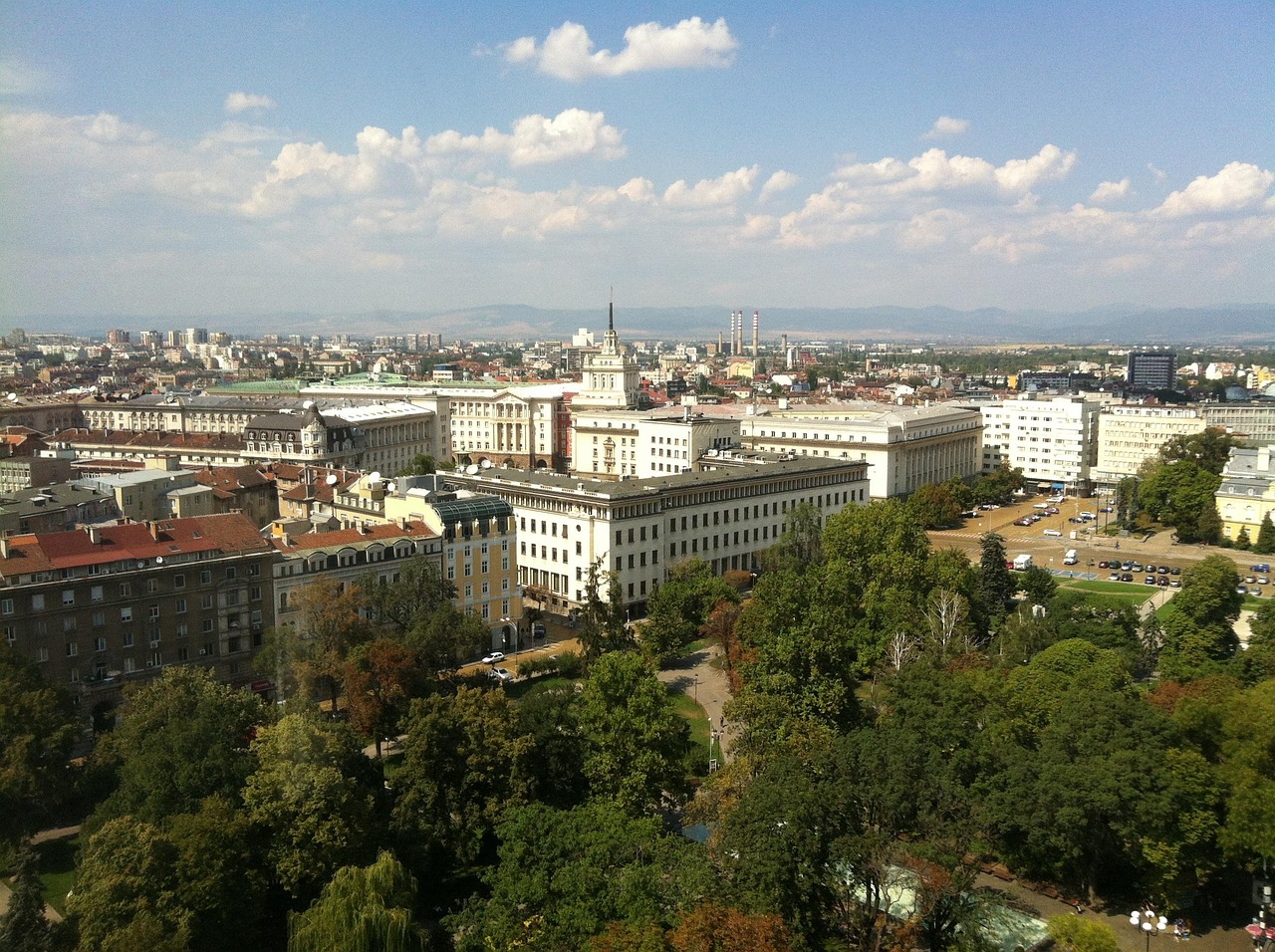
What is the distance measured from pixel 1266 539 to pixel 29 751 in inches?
1717

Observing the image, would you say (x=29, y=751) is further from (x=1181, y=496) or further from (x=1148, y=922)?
(x=1181, y=496)

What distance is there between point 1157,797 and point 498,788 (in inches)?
393

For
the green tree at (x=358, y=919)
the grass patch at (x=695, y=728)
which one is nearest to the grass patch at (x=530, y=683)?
the grass patch at (x=695, y=728)

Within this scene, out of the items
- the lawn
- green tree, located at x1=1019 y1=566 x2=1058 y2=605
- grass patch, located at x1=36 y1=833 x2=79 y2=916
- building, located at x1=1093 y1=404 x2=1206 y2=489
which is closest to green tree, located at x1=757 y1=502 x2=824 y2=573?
green tree, located at x1=1019 y1=566 x2=1058 y2=605

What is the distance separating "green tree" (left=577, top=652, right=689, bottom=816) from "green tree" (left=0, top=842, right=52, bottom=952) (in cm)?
795

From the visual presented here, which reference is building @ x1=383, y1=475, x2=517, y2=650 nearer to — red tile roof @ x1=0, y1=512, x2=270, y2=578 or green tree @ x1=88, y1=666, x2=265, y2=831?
red tile roof @ x1=0, y1=512, x2=270, y2=578

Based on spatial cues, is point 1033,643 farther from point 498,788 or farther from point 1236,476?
point 1236,476

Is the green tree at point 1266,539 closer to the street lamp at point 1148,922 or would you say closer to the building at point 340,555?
the street lamp at point 1148,922

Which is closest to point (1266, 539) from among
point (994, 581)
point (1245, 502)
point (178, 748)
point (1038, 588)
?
point (1245, 502)

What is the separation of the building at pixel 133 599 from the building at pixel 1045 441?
48669 mm

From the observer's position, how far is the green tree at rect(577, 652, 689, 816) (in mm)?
17609

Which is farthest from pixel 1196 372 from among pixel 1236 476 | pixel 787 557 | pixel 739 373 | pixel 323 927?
pixel 323 927

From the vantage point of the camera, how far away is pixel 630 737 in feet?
58.8

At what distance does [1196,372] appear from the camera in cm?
13575
